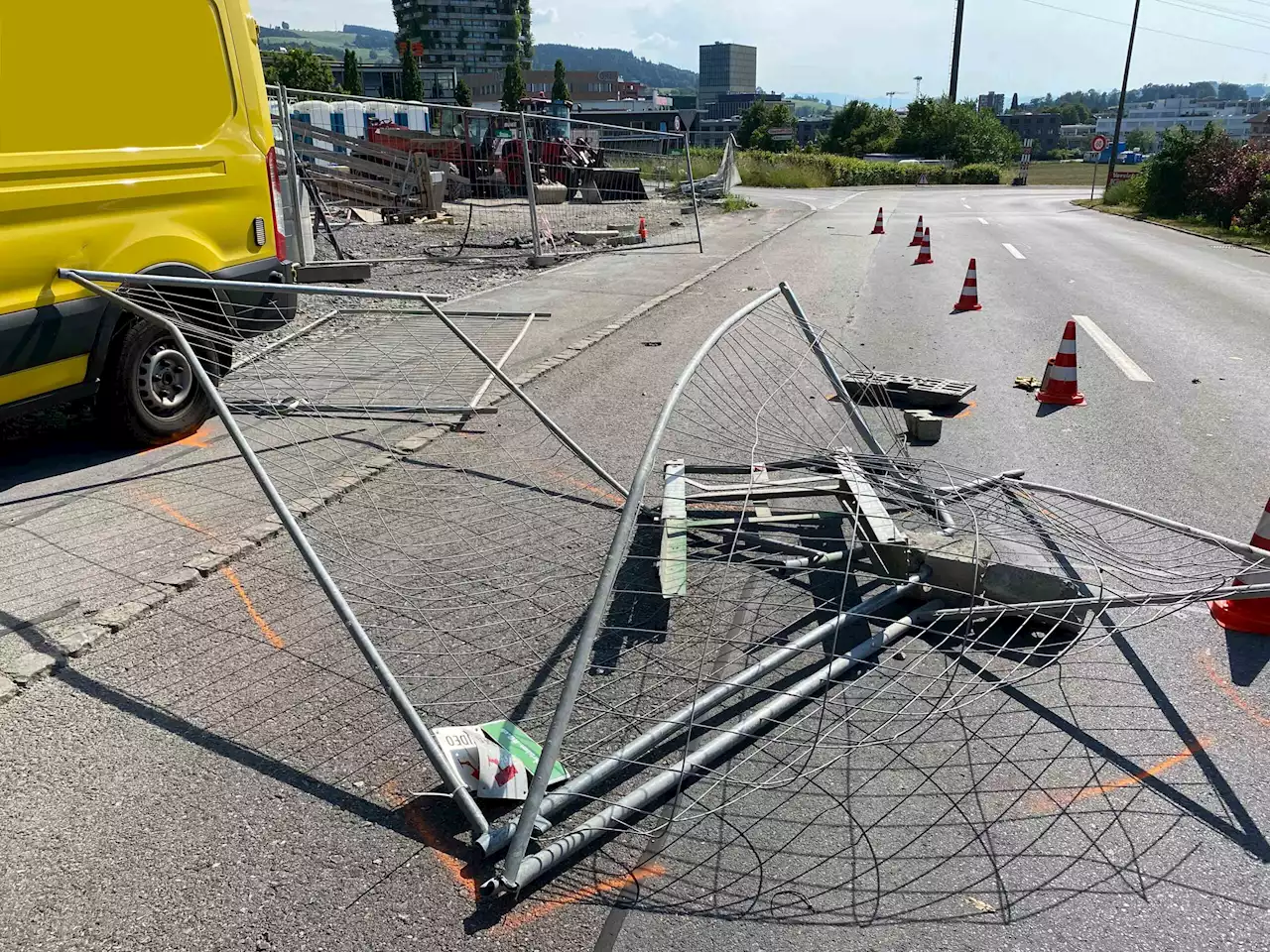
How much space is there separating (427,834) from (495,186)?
17795mm

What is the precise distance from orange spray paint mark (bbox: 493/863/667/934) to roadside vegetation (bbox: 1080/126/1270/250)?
22.3m

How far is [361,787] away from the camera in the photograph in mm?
2930

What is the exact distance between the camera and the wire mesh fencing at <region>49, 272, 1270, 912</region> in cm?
280

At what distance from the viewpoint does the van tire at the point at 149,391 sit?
5.61m

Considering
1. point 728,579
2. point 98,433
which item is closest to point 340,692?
point 728,579

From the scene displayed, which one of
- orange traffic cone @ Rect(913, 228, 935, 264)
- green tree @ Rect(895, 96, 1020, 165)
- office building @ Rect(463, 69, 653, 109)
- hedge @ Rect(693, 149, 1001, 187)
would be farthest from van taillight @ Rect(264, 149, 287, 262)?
office building @ Rect(463, 69, 653, 109)

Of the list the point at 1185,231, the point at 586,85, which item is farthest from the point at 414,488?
the point at 586,85

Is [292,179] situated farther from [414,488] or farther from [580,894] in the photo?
[580,894]

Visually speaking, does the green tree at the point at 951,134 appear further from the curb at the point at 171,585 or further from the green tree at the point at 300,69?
the curb at the point at 171,585

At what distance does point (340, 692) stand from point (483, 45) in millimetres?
203080

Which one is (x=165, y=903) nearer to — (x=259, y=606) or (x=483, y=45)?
(x=259, y=606)

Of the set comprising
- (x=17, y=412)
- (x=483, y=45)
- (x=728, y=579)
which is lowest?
(x=728, y=579)

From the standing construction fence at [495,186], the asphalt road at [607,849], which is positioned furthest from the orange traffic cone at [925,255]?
the asphalt road at [607,849]

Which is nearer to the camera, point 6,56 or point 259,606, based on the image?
point 259,606
